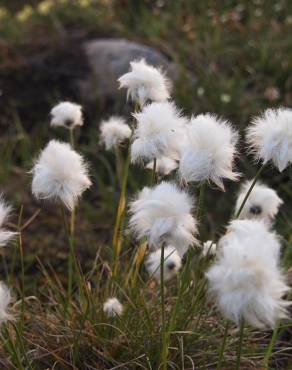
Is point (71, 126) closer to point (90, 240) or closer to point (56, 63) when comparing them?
point (90, 240)

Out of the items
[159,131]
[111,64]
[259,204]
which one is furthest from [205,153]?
[111,64]

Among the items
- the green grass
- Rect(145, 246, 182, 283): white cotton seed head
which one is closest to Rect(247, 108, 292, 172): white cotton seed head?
the green grass

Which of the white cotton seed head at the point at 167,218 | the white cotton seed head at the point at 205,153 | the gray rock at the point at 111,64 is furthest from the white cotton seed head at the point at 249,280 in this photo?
the gray rock at the point at 111,64

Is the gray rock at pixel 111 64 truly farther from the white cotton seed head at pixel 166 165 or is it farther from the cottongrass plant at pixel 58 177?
the cottongrass plant at pixel 58 177

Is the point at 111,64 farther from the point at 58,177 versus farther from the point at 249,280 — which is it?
the point at 249,280

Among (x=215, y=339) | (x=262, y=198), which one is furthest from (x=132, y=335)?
(x=262, y=198)
